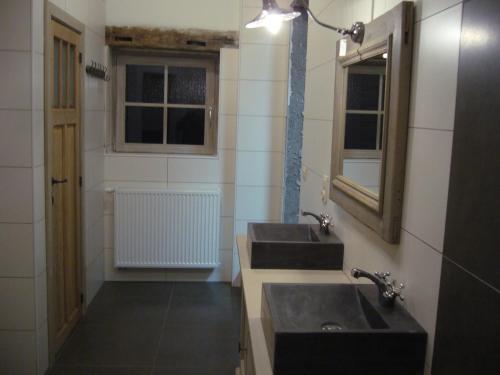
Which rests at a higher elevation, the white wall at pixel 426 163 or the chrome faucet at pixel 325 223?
the white wall at pixel 426 163

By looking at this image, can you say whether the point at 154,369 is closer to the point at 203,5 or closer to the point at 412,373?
the point at 412,373

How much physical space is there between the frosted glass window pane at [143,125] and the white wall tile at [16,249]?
1.87 meters

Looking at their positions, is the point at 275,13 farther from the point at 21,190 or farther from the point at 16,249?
the point at 16,249

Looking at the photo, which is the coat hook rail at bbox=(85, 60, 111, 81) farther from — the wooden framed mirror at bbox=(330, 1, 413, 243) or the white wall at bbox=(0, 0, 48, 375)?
the wooden framed mirror at bbox=(330, 1, 413, 243)

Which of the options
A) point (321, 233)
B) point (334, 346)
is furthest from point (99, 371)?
point (334, 346)

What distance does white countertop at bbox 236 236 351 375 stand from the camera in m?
1.71

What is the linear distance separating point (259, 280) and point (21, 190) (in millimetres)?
1327

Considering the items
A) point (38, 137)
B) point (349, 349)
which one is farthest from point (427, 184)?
point (38, 137)

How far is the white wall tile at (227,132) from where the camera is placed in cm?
433

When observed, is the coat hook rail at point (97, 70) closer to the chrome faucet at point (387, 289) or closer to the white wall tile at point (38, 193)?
the white wall tile at point (38, 193)

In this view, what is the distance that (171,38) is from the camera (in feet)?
13.7

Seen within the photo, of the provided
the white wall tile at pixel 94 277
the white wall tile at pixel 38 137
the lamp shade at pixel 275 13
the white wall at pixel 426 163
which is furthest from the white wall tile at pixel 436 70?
the white wall tile at pixel 94 277

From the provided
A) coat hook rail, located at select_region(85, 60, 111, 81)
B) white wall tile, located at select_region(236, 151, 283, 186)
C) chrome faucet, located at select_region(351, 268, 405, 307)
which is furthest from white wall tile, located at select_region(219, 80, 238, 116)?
chrome faucet, located at select_region(351, 268, 405, 307)

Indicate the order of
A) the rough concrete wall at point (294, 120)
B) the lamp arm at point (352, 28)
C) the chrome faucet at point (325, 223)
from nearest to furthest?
1. the lamp arm at point (352, 28)
2. the chrome faucet at point (325, 223)
3. the rough concrete wall at point (294, 120)
